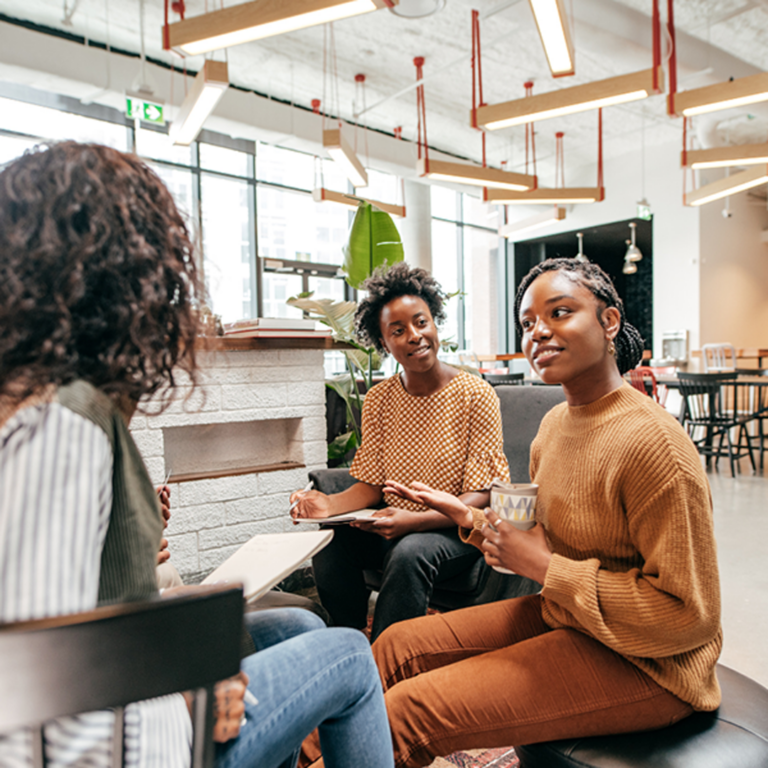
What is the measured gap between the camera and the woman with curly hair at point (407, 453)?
1.74m

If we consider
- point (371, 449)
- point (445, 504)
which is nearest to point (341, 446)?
point (371, 449)

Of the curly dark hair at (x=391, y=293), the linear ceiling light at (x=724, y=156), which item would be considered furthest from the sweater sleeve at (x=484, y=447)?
the linear ceiling light at (x=724, y=156)

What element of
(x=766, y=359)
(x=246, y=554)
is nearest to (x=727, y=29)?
(x=766, y=359)

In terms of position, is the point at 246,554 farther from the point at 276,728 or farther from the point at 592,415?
the point at 592,415

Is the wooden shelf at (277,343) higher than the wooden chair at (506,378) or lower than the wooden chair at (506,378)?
higher

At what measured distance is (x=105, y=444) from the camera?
21.1 inches

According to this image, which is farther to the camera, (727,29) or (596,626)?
(727,29)

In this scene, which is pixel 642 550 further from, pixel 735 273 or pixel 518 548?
pixel 735 273

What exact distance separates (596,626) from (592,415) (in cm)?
37

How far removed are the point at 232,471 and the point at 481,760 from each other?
1421mm

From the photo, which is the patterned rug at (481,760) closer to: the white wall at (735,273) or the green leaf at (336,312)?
the green leaf at (336,312)

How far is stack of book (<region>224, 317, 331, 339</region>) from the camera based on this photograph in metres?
2.35

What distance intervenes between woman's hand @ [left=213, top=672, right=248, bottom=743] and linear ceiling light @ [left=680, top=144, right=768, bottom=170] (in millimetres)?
5657

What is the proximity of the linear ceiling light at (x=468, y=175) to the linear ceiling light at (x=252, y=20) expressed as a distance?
2.61 metres
